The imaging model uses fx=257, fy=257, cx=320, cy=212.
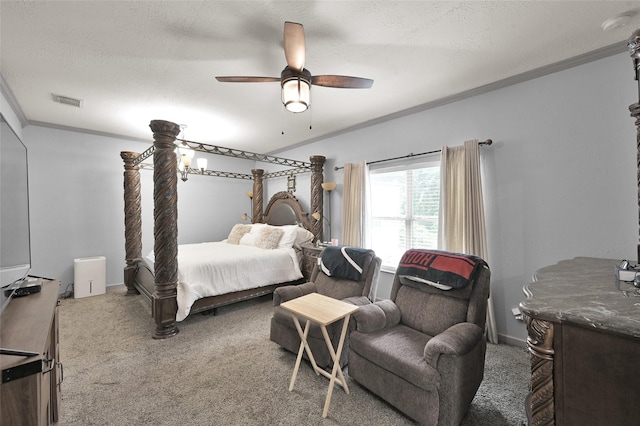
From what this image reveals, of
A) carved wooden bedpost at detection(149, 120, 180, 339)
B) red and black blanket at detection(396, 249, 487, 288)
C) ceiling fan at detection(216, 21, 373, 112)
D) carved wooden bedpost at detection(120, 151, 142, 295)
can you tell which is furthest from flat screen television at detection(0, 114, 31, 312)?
carved wooden bedpost at detection(120, 151, 142, 295)

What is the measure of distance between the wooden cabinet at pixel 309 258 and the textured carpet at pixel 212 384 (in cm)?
115

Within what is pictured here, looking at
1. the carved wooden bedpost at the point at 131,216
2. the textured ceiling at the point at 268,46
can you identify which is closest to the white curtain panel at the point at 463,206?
the textured ceiling at the point at 268,46

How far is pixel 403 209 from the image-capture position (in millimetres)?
3586

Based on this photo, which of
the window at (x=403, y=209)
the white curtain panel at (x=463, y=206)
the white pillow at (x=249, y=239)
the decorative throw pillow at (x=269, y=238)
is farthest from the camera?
the white pillow at (x=249, y=239)

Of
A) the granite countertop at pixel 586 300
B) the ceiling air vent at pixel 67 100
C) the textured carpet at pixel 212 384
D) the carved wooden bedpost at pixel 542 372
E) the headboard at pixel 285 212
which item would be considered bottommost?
the textured carpet at pixel 212 384

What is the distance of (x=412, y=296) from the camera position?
2.21 meters

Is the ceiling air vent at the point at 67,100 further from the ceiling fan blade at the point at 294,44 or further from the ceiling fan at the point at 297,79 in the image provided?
the ceiling fan blade at the point at 294,44

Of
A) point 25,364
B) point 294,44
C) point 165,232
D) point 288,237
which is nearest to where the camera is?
point 25,364

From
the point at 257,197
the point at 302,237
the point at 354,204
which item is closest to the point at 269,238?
the point at 302,237

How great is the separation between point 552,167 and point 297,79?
2.47 meters

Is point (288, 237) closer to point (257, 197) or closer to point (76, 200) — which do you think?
point (257, 197)

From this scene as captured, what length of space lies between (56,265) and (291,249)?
374cm

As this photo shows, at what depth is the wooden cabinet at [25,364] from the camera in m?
0.83

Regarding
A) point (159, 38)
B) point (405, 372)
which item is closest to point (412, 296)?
point (405, 372)
